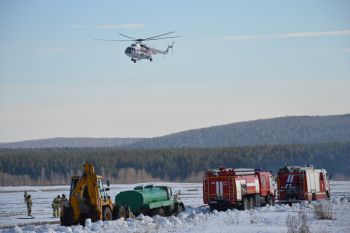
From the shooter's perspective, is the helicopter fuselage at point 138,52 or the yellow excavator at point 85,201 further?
the helicopter fuselage at point 138,52

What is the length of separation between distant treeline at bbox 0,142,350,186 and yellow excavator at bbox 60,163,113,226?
363ft

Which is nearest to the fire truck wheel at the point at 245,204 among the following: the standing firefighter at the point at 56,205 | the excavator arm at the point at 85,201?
the standing firefighter at the point at 56,205

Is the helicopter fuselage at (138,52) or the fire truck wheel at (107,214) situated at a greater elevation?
the helicopter fuselage at (138,52)

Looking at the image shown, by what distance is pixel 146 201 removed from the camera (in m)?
41.6

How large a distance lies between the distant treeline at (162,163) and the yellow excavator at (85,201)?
110644mm

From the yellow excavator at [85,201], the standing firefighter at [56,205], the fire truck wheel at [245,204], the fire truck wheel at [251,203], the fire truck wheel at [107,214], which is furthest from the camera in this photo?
the fire truck wheel at [251,203]

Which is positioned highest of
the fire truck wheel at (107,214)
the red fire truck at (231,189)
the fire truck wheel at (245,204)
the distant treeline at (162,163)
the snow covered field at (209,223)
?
the distant treeline at (162,163)

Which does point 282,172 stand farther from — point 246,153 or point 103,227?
point 246,153

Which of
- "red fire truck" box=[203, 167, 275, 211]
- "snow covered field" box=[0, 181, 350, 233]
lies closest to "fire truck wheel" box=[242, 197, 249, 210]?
"red fire truck" box=[203, 167, 275, 211]

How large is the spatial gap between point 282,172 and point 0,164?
111 metres

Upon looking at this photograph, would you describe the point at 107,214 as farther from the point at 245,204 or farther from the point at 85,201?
the point at 245,204

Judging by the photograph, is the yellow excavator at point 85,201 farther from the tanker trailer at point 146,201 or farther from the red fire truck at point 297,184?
the red fire truck at point 297,184

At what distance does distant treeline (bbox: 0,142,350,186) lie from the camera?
152m

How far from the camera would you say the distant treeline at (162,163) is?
152 m
